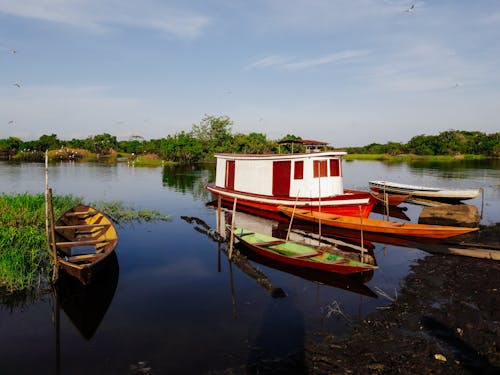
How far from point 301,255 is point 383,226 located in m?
6.80

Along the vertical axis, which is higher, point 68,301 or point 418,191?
point 418,191

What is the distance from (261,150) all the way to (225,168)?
41.5 metres

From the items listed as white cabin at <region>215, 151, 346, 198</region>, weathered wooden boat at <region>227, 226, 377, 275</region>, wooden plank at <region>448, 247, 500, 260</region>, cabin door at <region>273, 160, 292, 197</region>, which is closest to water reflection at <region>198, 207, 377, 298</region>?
weathered wooden boat at <region>227, 226, 377, 275</region>

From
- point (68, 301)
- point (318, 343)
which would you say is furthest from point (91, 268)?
point (318, 343)

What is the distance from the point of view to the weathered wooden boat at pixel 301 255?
11.2 meters

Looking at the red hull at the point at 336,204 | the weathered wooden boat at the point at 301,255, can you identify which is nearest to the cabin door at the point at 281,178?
the red hull at the point at 336,204

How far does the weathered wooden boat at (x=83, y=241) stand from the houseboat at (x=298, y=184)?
22.1 feet

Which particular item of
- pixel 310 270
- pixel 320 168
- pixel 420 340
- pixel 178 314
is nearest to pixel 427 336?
pixel 420 340

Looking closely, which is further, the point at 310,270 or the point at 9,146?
the point at 9,146

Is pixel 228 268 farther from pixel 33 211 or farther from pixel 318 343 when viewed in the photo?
pixel 33 211

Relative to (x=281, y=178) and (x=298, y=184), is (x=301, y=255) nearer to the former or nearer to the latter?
(x=298, y=184)

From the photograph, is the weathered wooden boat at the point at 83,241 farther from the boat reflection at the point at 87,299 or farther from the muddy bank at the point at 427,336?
the muddy bank at the point at 427,336

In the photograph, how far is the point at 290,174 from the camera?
21516mm

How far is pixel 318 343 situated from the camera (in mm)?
7801
